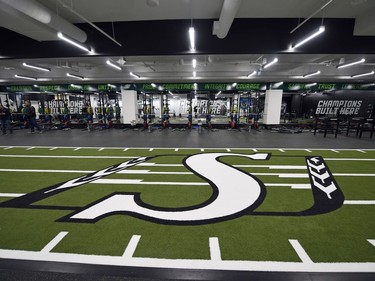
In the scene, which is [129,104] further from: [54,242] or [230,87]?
[54,242]

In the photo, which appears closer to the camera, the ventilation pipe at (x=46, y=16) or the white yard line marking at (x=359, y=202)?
the white yard line marking at (x=359, y=202)

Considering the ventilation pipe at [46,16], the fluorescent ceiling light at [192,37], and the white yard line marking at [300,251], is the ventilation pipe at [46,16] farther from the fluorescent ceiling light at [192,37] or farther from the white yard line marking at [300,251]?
the white yard line marking at [300,251]

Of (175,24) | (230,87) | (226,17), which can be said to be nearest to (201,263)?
(226,17)

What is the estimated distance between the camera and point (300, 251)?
6.08 ft

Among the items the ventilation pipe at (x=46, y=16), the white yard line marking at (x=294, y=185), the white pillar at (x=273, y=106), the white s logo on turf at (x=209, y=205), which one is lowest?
the white s logo on turf at (x=209, y=205)

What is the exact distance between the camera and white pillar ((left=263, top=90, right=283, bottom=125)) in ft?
40.9

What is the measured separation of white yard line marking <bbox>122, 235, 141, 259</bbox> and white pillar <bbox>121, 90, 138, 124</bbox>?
11.8 m

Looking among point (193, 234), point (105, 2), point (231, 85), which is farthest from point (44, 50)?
point (231, 85)

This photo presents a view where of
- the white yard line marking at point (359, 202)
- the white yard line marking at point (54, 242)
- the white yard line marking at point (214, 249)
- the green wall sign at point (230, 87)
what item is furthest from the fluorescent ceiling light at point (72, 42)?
the green wall sign at point (230, 87)

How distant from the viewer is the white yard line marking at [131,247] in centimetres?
179

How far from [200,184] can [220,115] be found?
21254mm

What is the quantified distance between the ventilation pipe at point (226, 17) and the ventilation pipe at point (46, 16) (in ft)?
11.6

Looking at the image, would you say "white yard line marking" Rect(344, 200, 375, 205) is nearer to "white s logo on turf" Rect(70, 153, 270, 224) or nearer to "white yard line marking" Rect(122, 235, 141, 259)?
"white s logo on turf" Rect(70, 153, 270, 224)

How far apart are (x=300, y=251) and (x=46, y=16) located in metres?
5.92
